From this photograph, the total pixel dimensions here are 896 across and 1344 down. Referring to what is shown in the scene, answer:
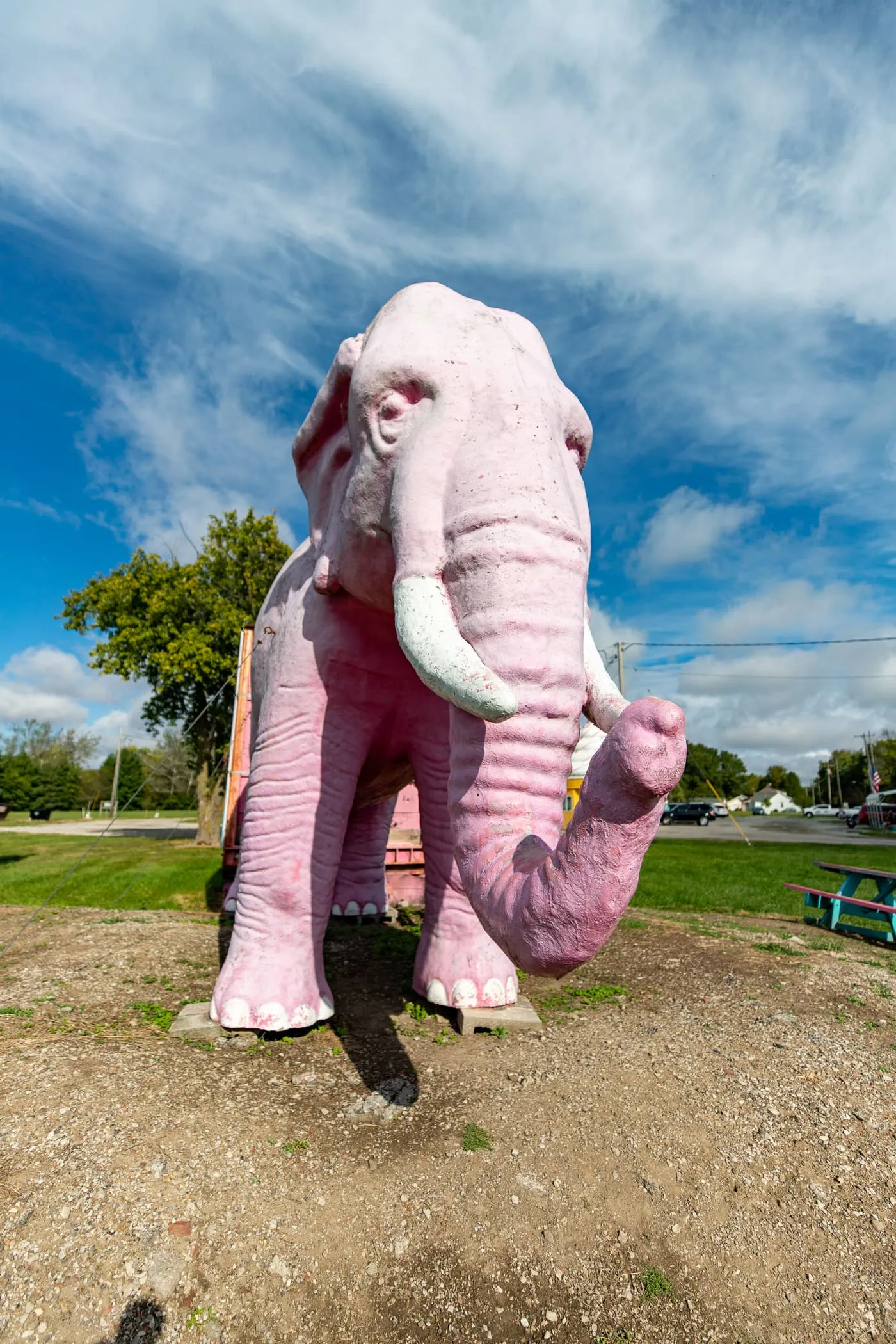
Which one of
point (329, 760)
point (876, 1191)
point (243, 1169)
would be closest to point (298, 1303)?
point (243, 1169)

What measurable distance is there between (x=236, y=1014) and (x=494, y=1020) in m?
1.21

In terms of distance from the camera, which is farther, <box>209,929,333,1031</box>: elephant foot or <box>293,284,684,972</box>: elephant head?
<box>209,929,333,1031</box>: elephant foot

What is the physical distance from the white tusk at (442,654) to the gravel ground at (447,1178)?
1.50 metres

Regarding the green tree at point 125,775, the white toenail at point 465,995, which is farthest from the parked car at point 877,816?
the green tree at point 125,775

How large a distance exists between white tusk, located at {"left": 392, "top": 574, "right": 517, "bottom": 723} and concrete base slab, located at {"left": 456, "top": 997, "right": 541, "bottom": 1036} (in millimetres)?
2149

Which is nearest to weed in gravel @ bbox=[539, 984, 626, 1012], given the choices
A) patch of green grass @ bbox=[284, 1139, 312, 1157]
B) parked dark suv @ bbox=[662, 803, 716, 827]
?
patch of green grass @ bbox=[284, 1139, 312, 1157]

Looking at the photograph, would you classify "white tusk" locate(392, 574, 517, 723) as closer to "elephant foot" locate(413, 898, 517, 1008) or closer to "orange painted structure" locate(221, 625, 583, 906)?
"elephant foot" locate(413, 898, 517, 1008)

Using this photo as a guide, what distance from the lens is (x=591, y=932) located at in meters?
1.51

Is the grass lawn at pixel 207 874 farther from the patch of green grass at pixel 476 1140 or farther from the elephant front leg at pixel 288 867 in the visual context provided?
the patch of green grass at pixel 476 1140

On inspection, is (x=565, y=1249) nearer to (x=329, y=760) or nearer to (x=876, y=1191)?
(x=876, y=1191)

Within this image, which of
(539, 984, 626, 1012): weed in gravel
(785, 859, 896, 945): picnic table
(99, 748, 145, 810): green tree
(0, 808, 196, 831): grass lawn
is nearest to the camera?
(539, 984, 626, 1012): weed in gravel

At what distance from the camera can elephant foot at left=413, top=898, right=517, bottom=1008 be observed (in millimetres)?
3602

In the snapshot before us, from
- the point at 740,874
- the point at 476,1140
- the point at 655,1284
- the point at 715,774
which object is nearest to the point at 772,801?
the point at 715,774

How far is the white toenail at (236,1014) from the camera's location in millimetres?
3201
